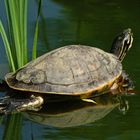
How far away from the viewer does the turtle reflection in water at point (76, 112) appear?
14.4ft

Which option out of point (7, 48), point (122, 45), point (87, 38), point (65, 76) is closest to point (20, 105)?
point (65, 76)

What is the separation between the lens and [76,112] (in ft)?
15.0

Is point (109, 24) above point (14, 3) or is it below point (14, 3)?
below

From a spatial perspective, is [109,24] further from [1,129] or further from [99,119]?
[1,129]

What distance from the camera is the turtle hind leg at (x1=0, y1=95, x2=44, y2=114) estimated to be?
4395 mm

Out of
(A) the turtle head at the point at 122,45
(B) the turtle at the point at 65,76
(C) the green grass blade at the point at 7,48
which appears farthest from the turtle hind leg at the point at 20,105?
(A) the turtle head at the point at 122,45

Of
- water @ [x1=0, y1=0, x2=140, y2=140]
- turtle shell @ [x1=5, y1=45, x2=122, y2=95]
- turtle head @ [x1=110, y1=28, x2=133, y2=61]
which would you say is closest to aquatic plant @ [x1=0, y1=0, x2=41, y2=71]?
turtle shell @ [x1=5, y1=45, x2=122, y2=95]

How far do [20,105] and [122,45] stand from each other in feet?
4.38

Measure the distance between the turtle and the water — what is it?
20cm

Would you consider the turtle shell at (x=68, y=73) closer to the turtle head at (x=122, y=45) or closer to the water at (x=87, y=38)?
the water at (x=87, y=38)

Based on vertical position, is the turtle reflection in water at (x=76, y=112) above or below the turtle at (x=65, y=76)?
below

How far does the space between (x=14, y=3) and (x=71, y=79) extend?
684 millimetres

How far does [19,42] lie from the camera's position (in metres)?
4.72

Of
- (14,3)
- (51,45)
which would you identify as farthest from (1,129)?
(51,45)
